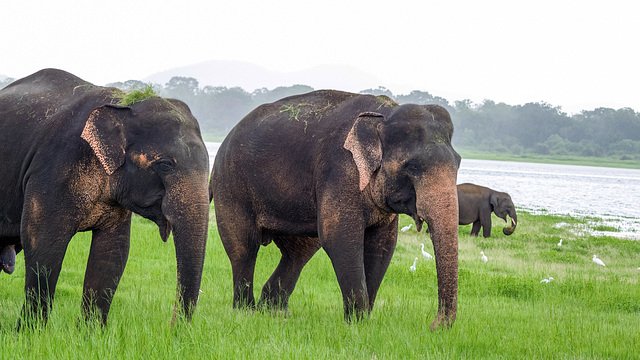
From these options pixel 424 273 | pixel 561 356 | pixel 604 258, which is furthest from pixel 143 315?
pixel 604 258

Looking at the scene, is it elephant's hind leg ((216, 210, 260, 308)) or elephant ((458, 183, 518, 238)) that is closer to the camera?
elephant's hind leg ((216, 210, 260, 308))

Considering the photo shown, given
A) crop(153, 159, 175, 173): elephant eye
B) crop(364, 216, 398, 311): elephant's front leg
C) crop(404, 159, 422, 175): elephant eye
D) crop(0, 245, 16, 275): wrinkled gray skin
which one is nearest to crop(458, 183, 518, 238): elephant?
crop(364, 216, 398, 311): elephant's front leg

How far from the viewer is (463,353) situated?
5.41 metres

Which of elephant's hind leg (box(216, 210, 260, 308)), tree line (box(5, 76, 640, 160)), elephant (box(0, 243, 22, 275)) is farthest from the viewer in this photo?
tree line (box(5, 76, 640, 160))

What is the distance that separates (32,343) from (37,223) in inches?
36.0

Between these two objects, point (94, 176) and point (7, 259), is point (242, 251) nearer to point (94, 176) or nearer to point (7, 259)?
point (7, 259)

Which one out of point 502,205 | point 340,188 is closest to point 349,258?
point 340,188

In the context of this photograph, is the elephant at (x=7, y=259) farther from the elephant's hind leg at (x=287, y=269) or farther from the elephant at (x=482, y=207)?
the elephant at (x=482, y=207)

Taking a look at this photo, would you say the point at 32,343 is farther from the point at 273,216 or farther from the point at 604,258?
the point at 604,258

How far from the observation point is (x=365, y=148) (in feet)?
20.3

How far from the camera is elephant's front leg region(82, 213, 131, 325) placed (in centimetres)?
559

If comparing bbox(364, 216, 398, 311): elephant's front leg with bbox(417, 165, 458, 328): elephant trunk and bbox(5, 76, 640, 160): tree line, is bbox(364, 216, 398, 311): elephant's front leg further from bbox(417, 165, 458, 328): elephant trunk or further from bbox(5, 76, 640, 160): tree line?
bbox(5, 76, 640, 160): tree line

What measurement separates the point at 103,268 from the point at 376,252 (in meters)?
2.64

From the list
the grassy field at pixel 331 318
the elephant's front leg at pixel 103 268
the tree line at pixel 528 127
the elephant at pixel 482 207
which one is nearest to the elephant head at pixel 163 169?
the elephant's front leg at pixel 103 268
